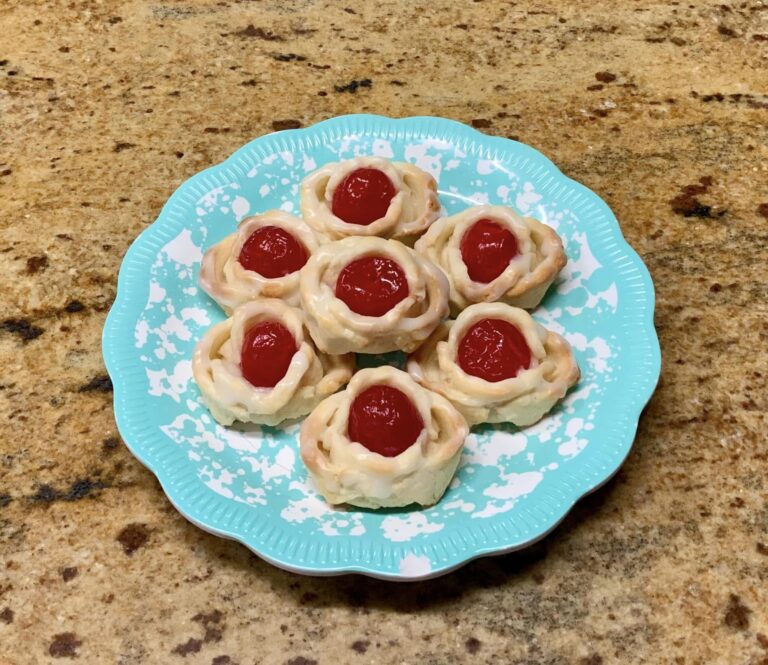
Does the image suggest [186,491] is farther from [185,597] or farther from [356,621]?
[356,621]

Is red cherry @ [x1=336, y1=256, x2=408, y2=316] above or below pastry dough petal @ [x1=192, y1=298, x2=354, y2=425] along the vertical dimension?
above

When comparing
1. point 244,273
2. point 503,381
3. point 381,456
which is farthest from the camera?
point 244,273

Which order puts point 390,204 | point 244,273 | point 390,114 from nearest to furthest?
point 244,273, point 390,204, point 390,114

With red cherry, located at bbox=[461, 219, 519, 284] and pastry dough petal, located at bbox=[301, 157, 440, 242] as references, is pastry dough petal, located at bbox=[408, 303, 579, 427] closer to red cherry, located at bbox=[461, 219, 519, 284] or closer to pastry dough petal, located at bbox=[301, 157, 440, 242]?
red cherry, located at bbox=[461, 219, 519, 284]

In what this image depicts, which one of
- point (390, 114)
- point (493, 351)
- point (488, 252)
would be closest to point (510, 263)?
point (488, 252)

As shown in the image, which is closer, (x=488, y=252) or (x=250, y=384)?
(x=250, y=384)

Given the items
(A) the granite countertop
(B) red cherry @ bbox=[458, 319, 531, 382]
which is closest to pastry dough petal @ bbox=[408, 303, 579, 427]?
(B) red cherry @ bbox=[458, 319, 531, 382]

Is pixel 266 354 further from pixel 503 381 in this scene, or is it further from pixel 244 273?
pixel 503 381
